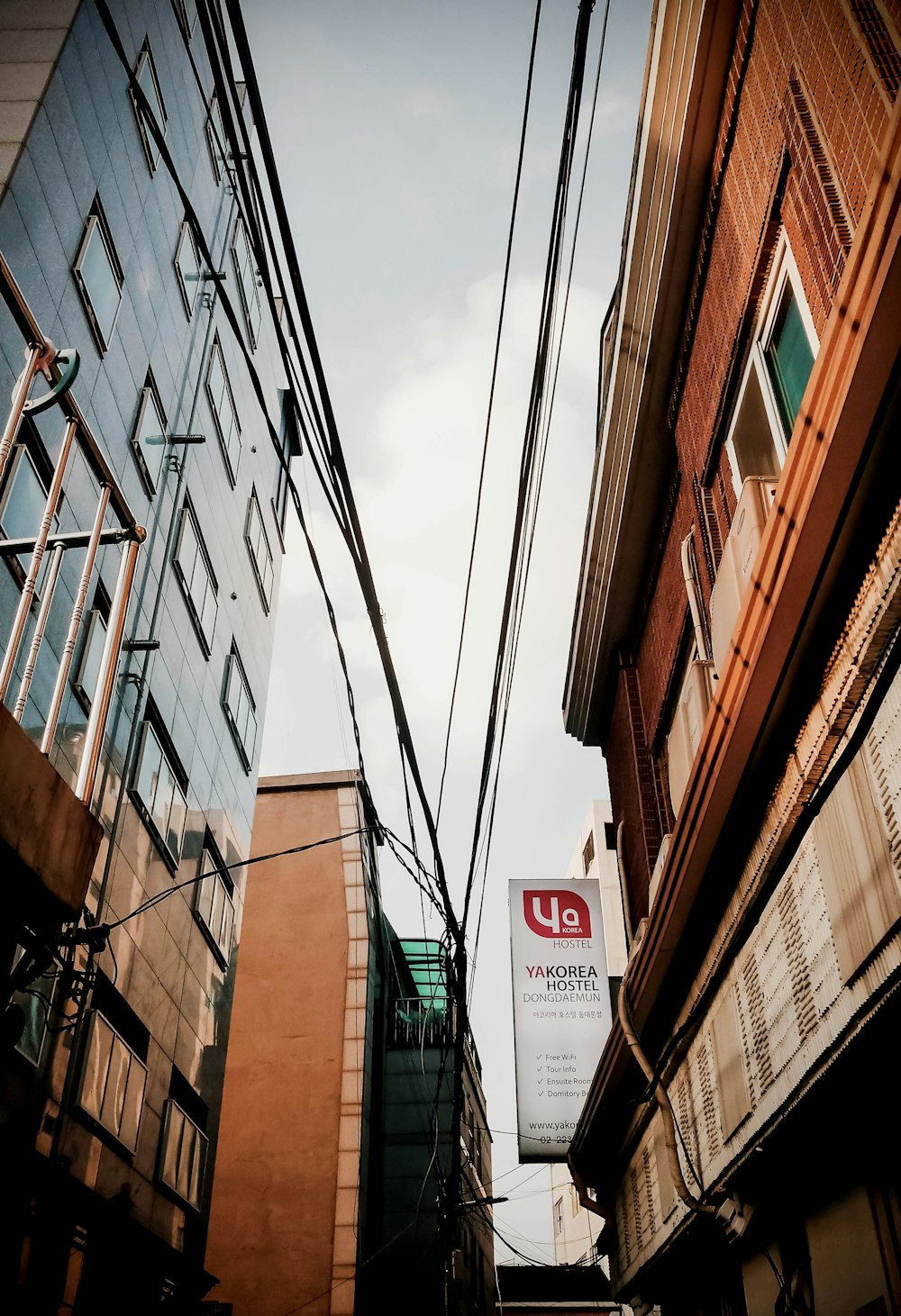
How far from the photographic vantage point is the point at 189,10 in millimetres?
14266

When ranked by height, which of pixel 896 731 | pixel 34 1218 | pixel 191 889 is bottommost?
pixel 34 1218

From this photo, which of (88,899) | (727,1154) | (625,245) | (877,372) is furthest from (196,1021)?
(877,372)

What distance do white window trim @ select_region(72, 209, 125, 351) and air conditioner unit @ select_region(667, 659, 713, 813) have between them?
285 inches

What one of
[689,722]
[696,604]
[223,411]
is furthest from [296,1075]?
[696,604]

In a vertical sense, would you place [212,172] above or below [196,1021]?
above

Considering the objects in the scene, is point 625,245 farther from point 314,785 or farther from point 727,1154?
point 314,785

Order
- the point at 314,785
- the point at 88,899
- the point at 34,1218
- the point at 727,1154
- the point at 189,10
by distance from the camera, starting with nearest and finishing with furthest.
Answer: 1. the point at 727,1154
2. the point at 34,1218
3. the point at 88,899
4. the point at 189,10
5. the point at 314,785

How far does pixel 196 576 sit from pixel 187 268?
4603 mm

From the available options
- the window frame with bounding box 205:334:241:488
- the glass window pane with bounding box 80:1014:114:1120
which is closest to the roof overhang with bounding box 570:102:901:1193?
the glass window pane with bounding box 80:1014:114:1120

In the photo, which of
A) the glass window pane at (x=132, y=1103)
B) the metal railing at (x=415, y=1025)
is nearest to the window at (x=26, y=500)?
the glass window pane at (x=132, y=1103)

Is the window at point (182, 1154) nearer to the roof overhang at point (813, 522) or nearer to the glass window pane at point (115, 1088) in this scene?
the glass window pane at point (115, 1088)

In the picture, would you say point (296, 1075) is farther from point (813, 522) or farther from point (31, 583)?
point (813, 522)

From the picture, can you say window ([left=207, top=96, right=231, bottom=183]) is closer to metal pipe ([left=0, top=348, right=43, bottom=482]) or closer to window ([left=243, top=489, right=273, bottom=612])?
window ([left=243, top=489, right=273, bottom=612])

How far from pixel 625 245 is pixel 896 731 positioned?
24.1 ft
